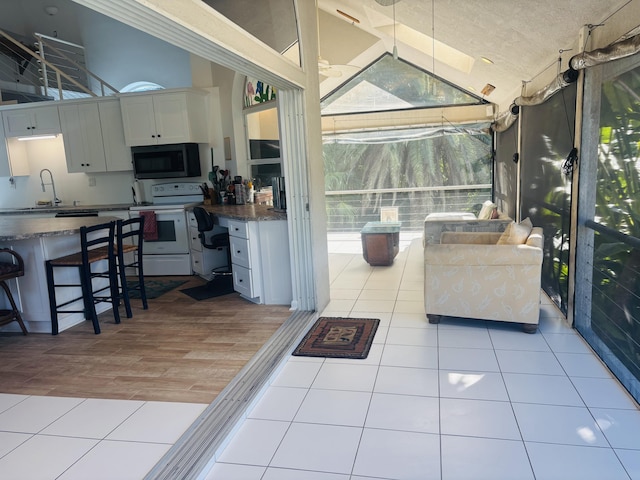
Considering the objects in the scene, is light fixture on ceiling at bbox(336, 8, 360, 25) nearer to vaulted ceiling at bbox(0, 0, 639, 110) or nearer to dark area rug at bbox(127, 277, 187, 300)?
vaulted ceiling at bbox(0, 0, 639, 110)

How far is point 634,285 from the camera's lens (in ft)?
8.44

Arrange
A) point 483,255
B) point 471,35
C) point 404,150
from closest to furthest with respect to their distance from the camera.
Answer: point 483,255
point 471,35
point 404,150

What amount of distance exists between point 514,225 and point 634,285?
4.33ft

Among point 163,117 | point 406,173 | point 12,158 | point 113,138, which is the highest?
point 163,117

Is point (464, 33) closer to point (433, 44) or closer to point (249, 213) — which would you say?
point (433, 44)

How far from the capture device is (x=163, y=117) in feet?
18.0

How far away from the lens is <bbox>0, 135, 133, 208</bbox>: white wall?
623 cm

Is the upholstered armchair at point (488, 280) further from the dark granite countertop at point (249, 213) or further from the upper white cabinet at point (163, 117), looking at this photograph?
the upper white cabinet at point (163, 117)

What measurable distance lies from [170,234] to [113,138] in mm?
1507

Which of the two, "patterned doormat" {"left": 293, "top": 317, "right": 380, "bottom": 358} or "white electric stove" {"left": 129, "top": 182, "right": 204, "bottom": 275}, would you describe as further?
"white electric stove" {"left": 129, "top": 182, "right": 204, "bottom": 275}

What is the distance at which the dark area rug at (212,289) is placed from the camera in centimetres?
471

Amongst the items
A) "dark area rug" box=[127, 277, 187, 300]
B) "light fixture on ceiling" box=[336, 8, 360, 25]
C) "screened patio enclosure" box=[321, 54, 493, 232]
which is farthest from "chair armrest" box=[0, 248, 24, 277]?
"screened patio enclosure" box=[321, 54, 493, 232]

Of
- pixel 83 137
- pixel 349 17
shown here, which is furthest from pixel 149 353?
pixel 349 17

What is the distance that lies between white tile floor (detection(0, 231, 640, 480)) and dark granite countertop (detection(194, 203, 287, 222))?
1416 mm
